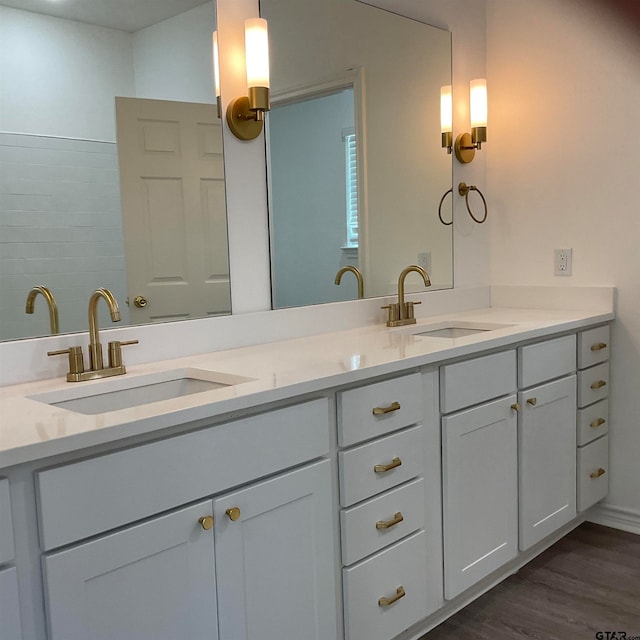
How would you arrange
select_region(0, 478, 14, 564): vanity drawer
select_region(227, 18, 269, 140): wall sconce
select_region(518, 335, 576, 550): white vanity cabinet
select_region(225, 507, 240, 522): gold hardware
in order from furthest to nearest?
select_region(518, 335, 576, 550): white vanity cabinet
select_region(227, 18, 269, 140): wall sconce
select_region(225, 507, 240, 522): gold hardware
select_region(0, 478, 14, 564): vanity drawer

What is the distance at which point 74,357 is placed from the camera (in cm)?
159

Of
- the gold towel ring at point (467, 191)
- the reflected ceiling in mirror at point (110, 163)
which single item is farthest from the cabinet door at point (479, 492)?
the gold towel ring at point (467, 191)

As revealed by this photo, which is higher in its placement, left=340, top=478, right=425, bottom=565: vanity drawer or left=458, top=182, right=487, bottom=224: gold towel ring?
left=458, top=182, right=487, bottom=224: gold towel ring

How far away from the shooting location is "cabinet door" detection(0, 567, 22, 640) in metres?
1.04

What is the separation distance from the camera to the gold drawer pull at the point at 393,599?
5.75 feet

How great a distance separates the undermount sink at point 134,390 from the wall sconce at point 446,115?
157 centimetres

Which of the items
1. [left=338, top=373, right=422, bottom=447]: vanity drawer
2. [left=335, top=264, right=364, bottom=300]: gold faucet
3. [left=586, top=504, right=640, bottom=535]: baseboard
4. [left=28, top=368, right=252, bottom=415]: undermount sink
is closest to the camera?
[left=28, top=368, right=252, bottom=415]: undermount sink

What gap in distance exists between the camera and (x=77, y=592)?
44.4 inches

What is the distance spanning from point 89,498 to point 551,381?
171cm

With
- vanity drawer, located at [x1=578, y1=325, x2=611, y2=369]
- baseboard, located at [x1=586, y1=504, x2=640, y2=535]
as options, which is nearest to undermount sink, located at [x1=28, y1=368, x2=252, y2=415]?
vanity drawer, located at [x1=578, y1=325, x2=611, y2=369]

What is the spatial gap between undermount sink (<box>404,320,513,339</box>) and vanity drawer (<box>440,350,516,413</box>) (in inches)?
10.5

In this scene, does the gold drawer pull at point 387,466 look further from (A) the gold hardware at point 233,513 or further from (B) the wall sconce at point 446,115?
(B) the wall sconce at point 446,115

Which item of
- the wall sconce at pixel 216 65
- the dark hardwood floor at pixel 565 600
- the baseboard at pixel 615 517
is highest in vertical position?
the wall sconce at pixel 216 65

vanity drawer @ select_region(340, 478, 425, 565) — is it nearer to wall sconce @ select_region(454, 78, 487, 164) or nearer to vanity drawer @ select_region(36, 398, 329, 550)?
vanity drawer @ select_region(36, 398, 329, 550)
